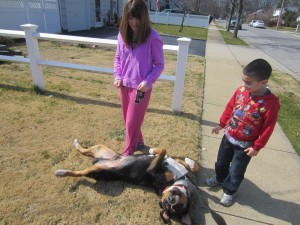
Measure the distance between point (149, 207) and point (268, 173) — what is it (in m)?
1.72

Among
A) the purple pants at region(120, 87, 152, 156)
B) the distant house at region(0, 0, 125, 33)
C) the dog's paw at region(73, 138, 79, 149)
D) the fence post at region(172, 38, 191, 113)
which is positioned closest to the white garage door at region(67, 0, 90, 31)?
the distant house at region(0, 0, 125, 33)

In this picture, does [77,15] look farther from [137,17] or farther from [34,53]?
[137,17]

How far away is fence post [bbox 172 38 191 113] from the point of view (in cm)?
450

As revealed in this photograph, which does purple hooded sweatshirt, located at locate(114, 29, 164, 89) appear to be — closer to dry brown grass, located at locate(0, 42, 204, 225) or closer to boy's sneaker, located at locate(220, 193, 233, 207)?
dry brown grass, located at locate(0, 42, 204, 225)

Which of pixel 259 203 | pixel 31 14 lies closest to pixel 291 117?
pixel 259 203

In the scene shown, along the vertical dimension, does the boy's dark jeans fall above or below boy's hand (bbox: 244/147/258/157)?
below

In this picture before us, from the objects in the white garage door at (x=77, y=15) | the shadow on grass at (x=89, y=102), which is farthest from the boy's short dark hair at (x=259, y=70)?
the white garage door at (x=77, y=15)

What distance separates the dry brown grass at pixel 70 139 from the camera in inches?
106

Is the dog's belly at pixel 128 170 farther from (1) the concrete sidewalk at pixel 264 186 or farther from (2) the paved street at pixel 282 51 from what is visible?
(2) the paved street at pixel 282 51

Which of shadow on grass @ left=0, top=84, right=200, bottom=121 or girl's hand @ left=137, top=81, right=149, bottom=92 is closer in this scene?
girl's hand @ left=137, top=81, right=149, bottom=92

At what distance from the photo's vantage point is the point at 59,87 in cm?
589

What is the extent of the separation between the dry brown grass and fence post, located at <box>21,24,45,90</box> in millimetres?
279

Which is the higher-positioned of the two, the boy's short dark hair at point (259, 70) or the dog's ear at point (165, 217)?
the boy's short dark hair at point (259, 70)

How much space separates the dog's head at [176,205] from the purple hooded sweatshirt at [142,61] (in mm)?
1169
